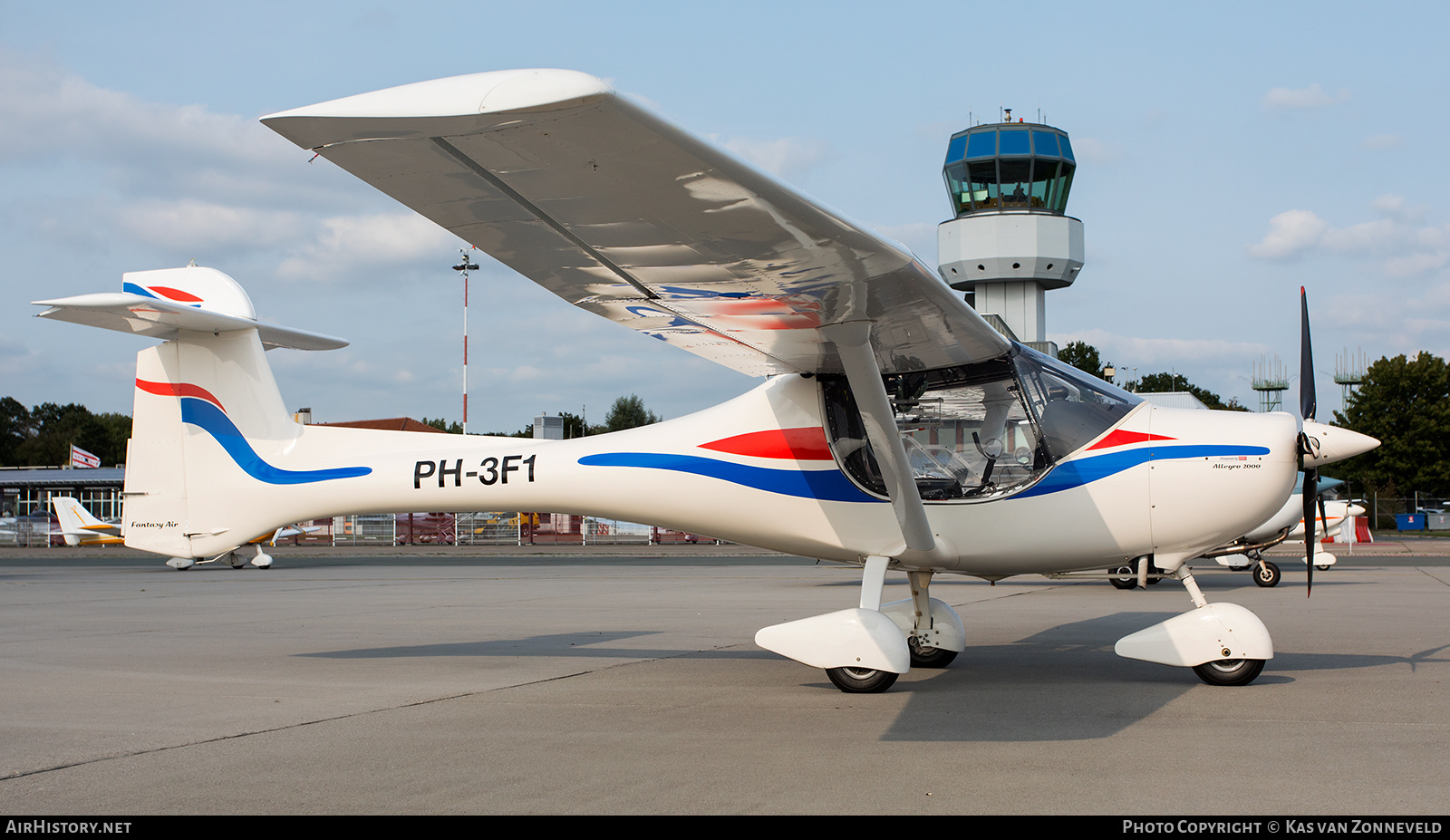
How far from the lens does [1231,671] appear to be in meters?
6.54

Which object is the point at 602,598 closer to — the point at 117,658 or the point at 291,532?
the point at 117,658

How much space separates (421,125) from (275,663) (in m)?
5.87

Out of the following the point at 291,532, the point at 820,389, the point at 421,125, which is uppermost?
the point at 421,125

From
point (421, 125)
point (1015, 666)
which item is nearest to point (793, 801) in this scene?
point (421, 125)

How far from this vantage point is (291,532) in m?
42.2

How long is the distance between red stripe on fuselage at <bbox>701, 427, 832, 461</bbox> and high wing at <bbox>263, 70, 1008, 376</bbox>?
2.18 feet

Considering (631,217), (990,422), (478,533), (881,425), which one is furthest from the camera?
(478,533)

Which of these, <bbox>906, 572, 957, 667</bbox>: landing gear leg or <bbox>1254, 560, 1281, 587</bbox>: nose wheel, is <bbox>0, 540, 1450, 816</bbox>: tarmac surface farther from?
<bbox>1254, 560, 1281, 587</bbox>: nose wheel

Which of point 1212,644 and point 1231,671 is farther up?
point 1212,644

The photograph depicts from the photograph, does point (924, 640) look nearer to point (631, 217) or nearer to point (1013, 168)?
point (631, 217)

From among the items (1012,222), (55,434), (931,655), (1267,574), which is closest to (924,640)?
(931,655)

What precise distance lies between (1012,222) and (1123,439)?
3606 cm

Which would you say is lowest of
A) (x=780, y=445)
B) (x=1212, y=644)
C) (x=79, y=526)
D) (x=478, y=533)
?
(x=478, y=533)

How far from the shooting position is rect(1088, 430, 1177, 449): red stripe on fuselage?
21.9ft
